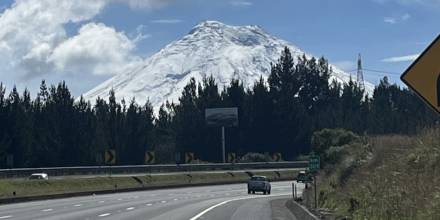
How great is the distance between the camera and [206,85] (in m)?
125

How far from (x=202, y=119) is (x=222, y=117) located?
7878 millimetres

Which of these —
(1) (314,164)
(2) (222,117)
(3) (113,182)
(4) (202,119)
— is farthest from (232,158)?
(1) (314,164)

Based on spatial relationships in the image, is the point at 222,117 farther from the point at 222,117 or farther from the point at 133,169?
the point at 133,169

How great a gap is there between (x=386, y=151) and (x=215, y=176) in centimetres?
5538

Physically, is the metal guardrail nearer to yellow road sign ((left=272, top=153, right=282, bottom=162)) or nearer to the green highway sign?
yellow road sign ((left=272, top=153, right=282, bottom=162))

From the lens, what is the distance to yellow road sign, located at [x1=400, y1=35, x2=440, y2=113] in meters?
10.2

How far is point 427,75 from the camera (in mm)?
10328

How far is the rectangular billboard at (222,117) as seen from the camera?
10881 centimetres

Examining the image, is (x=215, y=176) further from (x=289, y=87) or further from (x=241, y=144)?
(x=289, y=87)

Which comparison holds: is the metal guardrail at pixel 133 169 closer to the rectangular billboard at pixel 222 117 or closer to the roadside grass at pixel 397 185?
the rectangular billboard at pixel 222 117

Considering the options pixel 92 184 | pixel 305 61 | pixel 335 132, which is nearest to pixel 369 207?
pixel 335 132

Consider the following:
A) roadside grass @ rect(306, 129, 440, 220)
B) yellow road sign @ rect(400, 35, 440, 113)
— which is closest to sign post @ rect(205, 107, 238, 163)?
roadside grass @ rect(306, 129, 440, 220)

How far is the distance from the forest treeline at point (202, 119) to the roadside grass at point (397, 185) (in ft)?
198

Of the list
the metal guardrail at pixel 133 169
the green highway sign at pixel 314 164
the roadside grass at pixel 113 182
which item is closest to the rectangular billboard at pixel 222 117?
the metal guardrail at pixel 133 169
